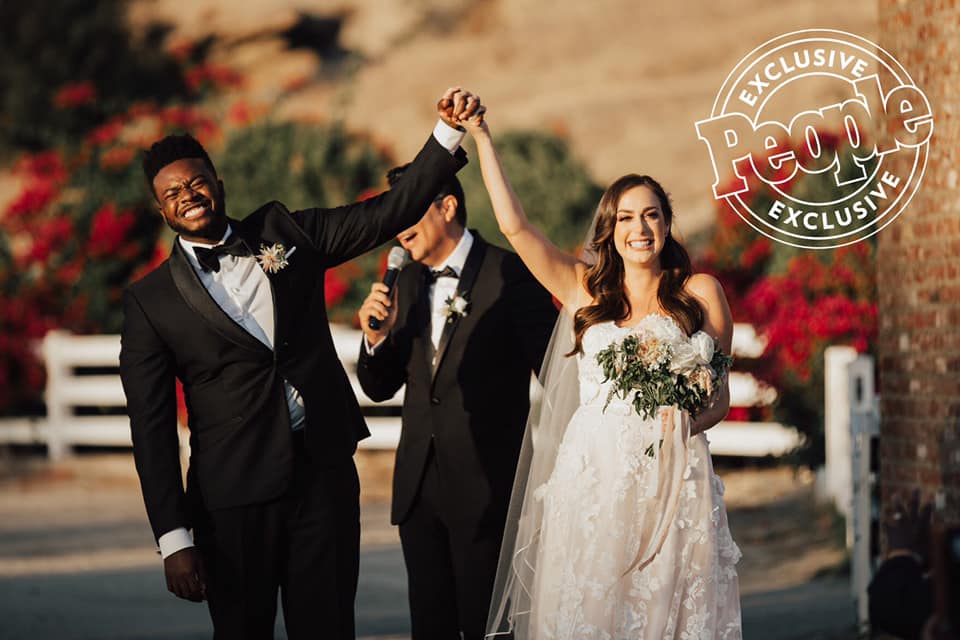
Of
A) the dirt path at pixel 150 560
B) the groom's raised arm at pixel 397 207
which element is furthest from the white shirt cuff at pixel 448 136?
the dirt path at pixel 150 560

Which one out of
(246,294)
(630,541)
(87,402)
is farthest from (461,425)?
(87,402)

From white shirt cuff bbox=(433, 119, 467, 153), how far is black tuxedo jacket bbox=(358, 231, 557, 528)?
1.10 meters

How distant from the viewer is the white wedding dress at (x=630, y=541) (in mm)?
4953

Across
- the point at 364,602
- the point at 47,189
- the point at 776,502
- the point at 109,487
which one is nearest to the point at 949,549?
the point at 364,602

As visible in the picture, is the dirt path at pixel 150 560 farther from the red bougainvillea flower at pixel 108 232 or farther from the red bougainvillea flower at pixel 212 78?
the red bougainvillea flower at pixel 212 78

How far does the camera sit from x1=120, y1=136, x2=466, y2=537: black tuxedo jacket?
4512 mm

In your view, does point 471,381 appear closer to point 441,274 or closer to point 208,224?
point 441,274

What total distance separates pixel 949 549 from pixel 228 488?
2621 millimetres

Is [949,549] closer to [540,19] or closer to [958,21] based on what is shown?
[958,21]

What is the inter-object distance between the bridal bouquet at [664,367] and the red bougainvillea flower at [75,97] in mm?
18438

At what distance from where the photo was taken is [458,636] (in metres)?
5.63

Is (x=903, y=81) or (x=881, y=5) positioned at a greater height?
(x=881, y=5)

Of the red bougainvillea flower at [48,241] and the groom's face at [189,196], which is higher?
the red bougainvillea flower at [48,241]

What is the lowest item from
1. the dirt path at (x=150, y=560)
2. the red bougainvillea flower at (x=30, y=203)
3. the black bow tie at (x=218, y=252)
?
the dirt path at (x=150, y=560)
